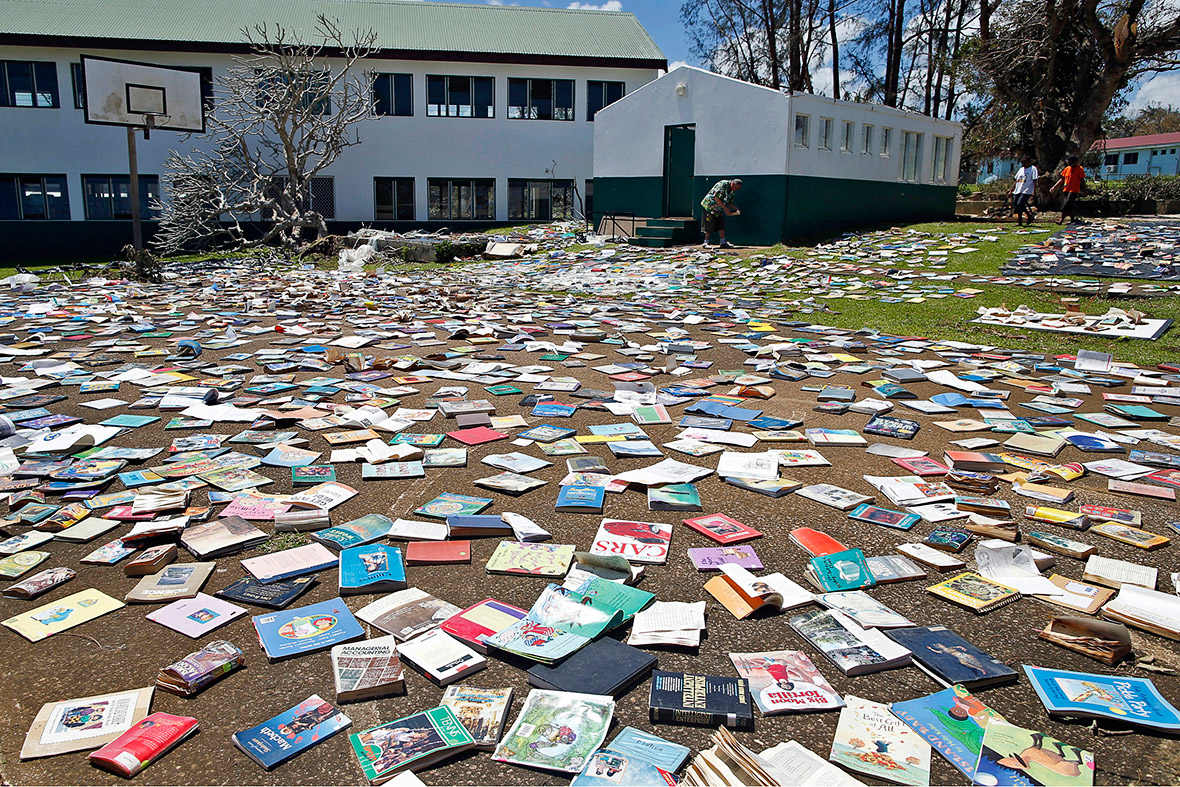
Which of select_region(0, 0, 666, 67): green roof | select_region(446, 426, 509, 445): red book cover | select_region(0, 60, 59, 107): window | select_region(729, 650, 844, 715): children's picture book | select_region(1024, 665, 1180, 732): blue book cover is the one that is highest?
select_region(0, 0, 666, 67): green roof

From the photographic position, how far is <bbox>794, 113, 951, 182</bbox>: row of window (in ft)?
A: 54.0

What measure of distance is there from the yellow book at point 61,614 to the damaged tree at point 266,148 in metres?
17.6

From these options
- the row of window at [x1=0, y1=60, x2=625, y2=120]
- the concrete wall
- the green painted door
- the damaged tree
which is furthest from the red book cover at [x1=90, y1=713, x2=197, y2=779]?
the row of window at [x1=0, y1=60, x2=625, y2=120]

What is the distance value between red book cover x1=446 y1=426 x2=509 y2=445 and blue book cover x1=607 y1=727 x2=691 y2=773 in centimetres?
259

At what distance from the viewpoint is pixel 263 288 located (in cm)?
1227

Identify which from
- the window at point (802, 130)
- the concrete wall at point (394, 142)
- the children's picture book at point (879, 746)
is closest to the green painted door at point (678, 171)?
the window at point (802, 130)

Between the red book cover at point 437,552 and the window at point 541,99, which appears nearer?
the red book cover at point 437,552

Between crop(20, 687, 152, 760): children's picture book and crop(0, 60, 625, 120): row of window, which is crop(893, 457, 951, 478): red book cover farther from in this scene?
crop(0, 60, 625, 120): row of window

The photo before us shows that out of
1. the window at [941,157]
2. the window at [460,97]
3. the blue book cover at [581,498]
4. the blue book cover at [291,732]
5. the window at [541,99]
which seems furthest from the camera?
the window at [541,99]

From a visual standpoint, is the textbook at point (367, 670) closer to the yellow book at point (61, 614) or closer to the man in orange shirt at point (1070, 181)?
the yellow book at point (61, 614)

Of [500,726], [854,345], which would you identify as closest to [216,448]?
[500,726]

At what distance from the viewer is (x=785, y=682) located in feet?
7.42

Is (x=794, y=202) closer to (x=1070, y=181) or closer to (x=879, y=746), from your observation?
(x=1070, y=181)

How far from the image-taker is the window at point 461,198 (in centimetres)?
2359
